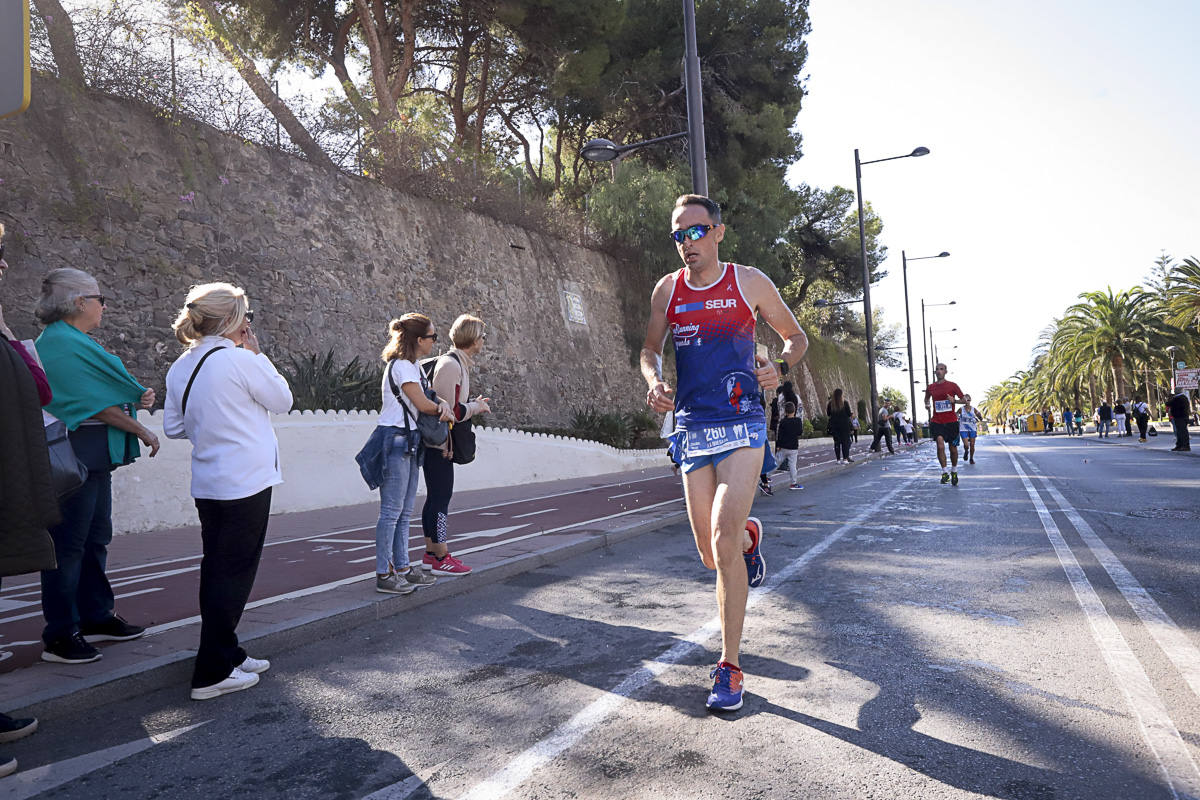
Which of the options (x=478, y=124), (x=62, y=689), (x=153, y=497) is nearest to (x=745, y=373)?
Answer: (x=62, y=689)

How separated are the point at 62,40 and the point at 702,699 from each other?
14.3 metres

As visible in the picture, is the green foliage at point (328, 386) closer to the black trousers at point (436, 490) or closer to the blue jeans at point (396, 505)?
the black trousers at point (436, 490)

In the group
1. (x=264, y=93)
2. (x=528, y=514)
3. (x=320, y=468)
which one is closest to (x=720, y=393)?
(x=528, y=514)

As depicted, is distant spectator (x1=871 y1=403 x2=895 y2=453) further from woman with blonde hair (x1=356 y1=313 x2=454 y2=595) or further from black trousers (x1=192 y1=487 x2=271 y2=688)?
black trousers (x1=192 y1=487 x2=271 y2=688)

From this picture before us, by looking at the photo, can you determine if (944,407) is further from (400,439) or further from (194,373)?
(194,373)

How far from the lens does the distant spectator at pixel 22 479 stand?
296 centimetres

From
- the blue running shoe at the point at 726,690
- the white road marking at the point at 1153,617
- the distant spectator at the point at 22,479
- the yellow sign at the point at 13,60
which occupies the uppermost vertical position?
the yellow sign at the point at 13,60

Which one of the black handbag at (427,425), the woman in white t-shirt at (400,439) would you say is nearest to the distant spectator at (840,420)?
the black handbag at (427,425)

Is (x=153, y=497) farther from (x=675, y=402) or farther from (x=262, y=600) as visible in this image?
(x=675, y=402)

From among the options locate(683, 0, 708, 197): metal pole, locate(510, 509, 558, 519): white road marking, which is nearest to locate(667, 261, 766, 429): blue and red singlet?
locate(510, 509, 558, 519): white road marking

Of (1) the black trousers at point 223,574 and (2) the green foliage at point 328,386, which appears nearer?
(1) the black trousers at point 223,574

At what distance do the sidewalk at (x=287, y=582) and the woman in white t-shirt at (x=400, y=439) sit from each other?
231mm

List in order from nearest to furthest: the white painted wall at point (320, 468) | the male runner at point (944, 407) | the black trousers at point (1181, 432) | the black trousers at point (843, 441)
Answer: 1. the white painted wall at point (320, 468)
2. the male runner at point (944, 407)
3. the black trousers at point (843, 441)
4. the black trousers at point (1181, 432)

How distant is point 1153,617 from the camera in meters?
4.52
